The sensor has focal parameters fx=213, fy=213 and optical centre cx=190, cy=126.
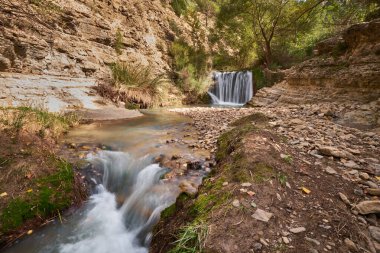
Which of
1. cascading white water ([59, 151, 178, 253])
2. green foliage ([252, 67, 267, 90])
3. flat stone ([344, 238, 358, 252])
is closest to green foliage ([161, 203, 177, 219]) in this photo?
cascading white water ([59, 151, 178, 253])

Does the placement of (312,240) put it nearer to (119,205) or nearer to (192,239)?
(192,239)

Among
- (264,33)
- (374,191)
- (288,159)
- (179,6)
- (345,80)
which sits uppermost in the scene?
(179,6)

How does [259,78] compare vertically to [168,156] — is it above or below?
above

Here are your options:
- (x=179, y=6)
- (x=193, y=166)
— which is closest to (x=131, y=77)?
(x=193, y=166)

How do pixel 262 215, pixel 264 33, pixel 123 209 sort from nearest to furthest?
pixel 262 215 < pixel 123 209 < pixel 264 33

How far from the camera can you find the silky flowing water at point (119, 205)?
225 cm

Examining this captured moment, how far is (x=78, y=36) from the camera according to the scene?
28.9ft

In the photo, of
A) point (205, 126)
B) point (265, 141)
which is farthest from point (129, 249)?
point (205, 126)

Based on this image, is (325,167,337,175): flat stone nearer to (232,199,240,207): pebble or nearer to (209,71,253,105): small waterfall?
(232,199,240,207): pebble

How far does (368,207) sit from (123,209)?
2.55m

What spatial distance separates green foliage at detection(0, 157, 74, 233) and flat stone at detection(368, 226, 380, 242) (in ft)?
9.54

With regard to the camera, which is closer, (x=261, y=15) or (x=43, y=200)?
(x=43, y=200)

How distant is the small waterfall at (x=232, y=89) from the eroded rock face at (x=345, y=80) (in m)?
4.96

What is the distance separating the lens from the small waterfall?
12.9m
